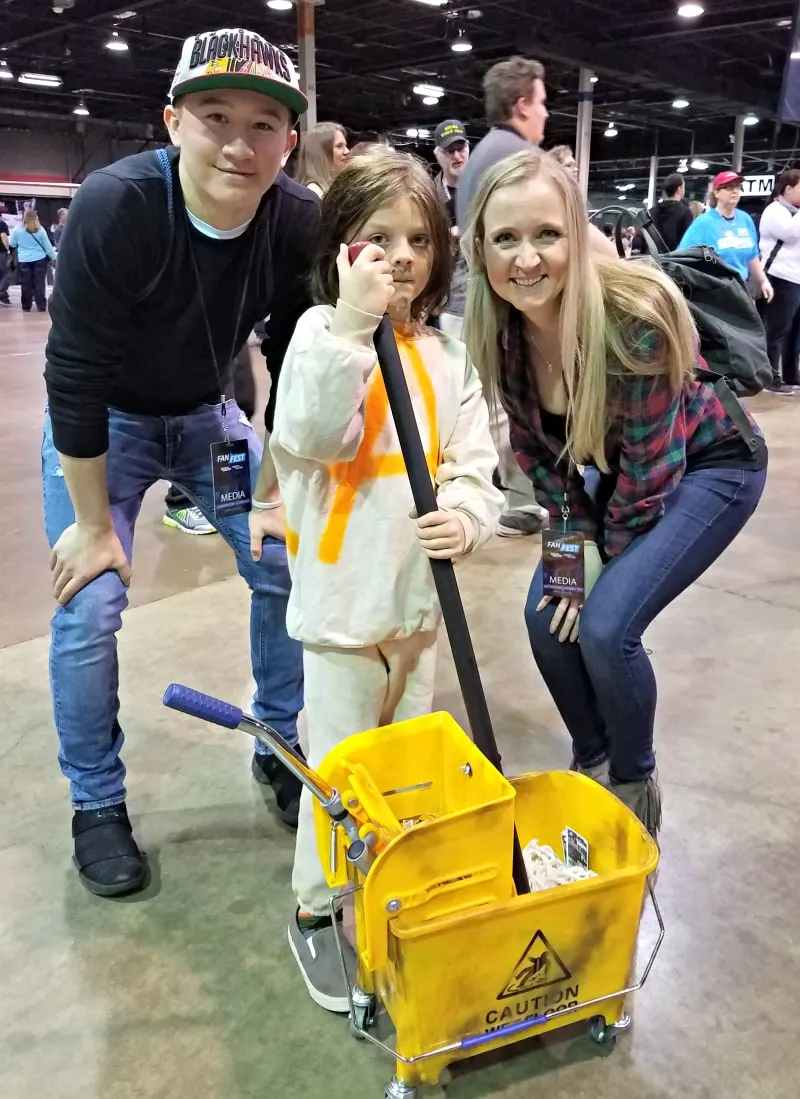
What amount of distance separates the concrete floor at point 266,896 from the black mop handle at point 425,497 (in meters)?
0.48

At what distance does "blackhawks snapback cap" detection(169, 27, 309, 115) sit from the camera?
152cm

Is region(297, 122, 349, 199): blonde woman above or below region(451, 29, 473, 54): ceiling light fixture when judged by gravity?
below

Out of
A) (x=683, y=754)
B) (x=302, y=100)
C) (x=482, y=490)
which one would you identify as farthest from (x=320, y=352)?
(x=683, y=754)

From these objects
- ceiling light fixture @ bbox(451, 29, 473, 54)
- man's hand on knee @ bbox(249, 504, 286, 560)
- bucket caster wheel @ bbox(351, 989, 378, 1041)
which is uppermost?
ceiling light fixture @ bbox(451, 29, 473, 54)

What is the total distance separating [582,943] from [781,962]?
1.83 feet

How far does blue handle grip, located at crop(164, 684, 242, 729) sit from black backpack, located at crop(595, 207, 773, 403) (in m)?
1.29

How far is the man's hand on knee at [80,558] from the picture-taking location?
181 cm

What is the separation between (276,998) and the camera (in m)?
1.60

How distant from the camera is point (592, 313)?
1.71m

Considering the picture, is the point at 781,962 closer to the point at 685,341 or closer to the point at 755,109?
the point at 685,341

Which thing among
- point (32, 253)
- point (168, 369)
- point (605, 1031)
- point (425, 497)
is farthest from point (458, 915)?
point (32, 253)

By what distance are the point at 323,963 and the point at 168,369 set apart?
1177mm

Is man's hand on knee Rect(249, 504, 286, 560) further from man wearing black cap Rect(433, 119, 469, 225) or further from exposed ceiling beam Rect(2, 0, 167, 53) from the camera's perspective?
exposed ceiling beam Rect(2, 0, 167, 53)

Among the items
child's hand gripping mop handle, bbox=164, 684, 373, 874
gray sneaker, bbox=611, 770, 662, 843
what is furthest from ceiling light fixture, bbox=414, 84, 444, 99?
child's hand gripping mop handle, bbox=164, 684, 373, 874
